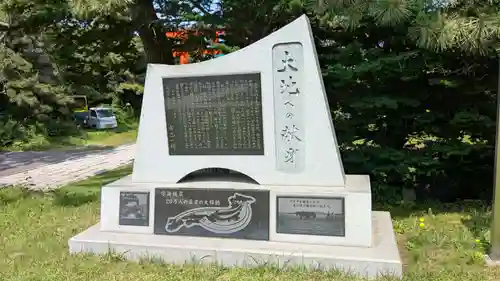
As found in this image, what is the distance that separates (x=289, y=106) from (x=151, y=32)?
3.24 metres

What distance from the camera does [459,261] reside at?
12.9 feet

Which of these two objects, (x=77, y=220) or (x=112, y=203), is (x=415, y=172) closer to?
(x=112, y=203)

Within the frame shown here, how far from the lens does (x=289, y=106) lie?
4.16 m

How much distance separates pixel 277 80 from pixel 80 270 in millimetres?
2415

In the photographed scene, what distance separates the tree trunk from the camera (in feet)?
20.0

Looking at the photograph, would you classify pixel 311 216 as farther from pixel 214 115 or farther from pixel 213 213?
pixel 214 115

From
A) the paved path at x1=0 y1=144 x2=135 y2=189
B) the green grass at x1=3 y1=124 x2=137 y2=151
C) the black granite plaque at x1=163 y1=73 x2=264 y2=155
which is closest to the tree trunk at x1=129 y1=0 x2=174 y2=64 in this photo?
the black granite plaque at x1=163 y1=73 x2=264 y2=155

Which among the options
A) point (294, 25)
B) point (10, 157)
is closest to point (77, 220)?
point (294, 25)

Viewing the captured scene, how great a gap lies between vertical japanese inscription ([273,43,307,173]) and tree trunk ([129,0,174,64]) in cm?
273

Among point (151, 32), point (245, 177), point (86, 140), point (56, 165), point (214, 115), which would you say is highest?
point (151, 32)

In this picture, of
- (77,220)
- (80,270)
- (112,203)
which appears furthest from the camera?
(77,220)

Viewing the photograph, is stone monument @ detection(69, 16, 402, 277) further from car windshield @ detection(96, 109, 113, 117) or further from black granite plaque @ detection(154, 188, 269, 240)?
car windshield @ detection(96, 109, 113, 117)

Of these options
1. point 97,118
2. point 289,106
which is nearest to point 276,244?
point 289,106

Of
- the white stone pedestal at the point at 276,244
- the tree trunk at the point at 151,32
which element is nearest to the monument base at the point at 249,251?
the white stone pedestal at the point at 276,244
